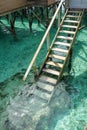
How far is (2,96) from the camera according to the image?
882 centimetres

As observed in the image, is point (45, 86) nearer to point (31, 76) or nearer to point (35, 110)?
point (35, 110)

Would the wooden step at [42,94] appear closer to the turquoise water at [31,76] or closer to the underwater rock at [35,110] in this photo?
the underwater rock at [35,110]

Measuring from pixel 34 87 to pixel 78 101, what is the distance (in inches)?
85.9

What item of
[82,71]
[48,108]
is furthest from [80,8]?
[48,108]

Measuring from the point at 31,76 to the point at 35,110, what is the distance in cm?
272

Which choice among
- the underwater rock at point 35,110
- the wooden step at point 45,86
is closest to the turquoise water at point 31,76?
the underwater rock at point 35,110

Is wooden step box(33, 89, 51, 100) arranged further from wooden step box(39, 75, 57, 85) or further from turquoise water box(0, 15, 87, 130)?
turquoise water box(0, 15, 87, 130)

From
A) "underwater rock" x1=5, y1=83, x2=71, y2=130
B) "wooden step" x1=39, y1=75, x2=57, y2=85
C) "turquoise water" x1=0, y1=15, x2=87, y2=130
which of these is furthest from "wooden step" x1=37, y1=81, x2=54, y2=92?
"turquoise water" x1=0, y1=15, x2=87, y2=130

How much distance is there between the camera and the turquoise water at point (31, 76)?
734cm

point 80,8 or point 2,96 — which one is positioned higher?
point 80,8

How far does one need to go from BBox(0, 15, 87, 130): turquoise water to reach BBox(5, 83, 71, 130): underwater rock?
8 centimetres

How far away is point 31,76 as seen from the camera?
400 inches

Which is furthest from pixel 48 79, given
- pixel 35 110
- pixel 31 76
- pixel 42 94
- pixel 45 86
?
pixel 35 110

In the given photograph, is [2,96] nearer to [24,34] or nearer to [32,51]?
[32,51]
